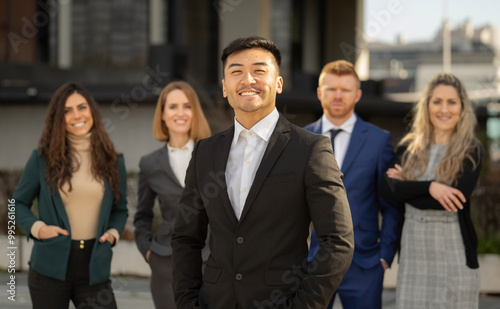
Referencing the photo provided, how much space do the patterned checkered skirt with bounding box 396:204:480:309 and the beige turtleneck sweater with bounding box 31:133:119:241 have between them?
1993 mm

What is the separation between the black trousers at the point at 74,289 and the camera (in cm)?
450

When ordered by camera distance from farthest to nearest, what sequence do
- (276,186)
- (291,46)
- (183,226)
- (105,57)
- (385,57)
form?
(385,57) < (291,46) < (105,57) < (183,226) < (276,186)

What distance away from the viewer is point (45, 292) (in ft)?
14.8

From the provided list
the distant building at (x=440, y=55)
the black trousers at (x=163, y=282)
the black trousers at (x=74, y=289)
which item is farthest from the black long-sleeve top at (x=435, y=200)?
the distant building at (x=440, y=55)

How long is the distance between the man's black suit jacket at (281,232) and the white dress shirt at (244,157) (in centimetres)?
4

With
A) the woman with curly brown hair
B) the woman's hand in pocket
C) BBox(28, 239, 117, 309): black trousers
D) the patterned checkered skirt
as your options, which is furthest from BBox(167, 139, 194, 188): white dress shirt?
the patterned checkered skirt

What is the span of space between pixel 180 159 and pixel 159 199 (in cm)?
33

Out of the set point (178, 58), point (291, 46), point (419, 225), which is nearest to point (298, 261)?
point (419, 225)

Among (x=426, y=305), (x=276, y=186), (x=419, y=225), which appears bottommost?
(x=426, y=305)

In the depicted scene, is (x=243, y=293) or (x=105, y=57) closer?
(x=243, y=293)

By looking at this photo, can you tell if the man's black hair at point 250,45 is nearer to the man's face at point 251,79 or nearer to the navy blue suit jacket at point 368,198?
the man's face at point 251,79

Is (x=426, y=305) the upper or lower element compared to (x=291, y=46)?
lower

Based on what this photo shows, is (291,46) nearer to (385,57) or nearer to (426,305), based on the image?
(426,305)

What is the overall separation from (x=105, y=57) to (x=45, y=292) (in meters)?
12.8
